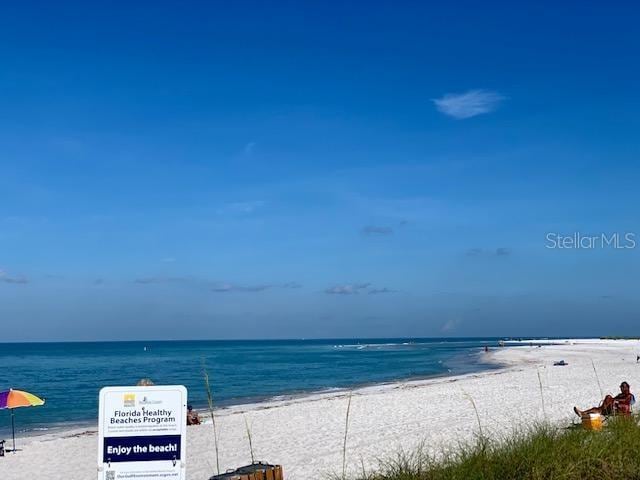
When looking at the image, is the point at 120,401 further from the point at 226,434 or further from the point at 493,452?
the point at 226,434

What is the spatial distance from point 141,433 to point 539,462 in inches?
130

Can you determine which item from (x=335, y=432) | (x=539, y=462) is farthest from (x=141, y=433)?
(x=335, y=432)

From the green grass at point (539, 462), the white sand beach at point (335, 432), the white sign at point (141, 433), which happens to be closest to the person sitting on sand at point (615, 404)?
the white sand beach at point (335, 432)

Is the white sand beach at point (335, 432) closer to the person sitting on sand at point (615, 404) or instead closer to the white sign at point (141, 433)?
the person sitting on sand at point (615, 404)

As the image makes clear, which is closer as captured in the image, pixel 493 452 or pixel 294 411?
pixel 493 452

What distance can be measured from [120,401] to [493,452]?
10.6 ft

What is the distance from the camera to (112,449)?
5.33 m

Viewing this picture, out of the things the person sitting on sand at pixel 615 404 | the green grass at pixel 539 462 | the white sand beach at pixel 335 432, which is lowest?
the white sand beach at pixel 335 432

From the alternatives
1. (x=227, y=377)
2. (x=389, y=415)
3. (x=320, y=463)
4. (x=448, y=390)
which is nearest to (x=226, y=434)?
(x=389, y=415)

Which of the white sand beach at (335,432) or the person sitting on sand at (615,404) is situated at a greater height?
the person sitting on sand at (615,404)

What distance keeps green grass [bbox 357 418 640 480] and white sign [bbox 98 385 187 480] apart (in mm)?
1807

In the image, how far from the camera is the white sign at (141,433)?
209 inches

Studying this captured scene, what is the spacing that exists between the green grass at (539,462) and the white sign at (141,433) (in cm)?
181

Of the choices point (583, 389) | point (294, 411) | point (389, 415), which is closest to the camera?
point (389, 415)
